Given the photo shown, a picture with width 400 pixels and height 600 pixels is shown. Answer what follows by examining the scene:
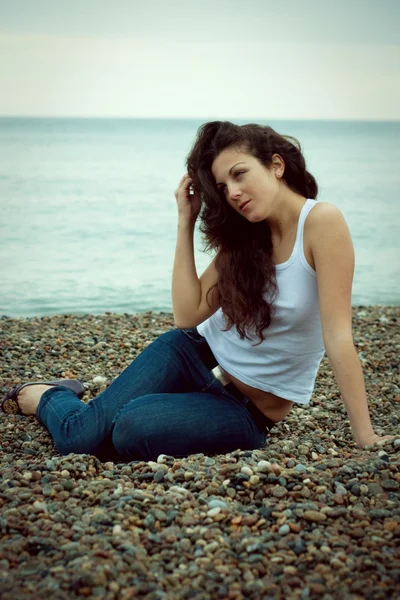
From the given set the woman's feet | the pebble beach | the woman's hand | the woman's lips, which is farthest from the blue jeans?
the woman's lips

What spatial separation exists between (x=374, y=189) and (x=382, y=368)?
2468 cm

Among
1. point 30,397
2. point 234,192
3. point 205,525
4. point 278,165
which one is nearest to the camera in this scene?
point 205,525

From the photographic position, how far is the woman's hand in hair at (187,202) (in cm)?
378

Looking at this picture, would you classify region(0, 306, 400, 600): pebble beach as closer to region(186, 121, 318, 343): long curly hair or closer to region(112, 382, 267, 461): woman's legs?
region(112, 382, 267, 461): woman's legs

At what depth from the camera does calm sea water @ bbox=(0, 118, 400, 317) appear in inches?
476

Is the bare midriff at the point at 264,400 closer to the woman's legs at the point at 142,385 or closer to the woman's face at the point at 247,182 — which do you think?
the woman's legs at the point at 142,385

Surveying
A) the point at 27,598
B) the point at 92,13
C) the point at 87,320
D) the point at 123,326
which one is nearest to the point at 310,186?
the point at 27,598

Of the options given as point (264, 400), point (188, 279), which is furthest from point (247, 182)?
point (264, 400)

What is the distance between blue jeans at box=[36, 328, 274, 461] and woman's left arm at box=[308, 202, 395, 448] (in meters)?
0.62

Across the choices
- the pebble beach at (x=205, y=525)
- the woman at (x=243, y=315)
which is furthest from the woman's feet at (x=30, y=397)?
the woman at (x=243, y=315)

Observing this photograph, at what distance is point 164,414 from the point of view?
3.57 metres

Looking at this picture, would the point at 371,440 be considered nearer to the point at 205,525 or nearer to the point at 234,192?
the point at 205,525

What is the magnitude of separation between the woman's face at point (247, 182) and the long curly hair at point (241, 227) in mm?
40

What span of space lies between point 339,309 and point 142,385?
1236mm
